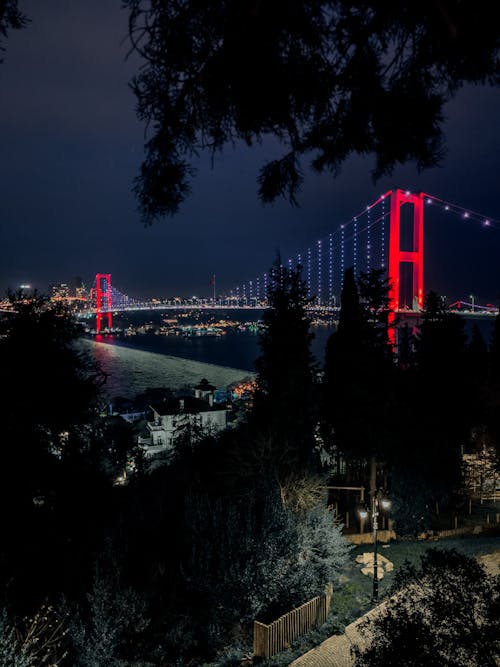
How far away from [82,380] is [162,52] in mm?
5508

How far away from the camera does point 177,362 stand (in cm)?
6125

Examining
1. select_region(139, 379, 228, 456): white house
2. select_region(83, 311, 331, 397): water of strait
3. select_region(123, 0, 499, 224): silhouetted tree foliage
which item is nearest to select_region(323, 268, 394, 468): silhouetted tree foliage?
select_region(123, 0, 499, 224): silhouetted tree foliage

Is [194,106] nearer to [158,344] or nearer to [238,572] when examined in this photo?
[238,572]

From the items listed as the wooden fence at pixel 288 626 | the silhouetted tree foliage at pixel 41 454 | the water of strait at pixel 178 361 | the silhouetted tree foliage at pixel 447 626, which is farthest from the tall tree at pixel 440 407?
the water of strait at pixel 178 361

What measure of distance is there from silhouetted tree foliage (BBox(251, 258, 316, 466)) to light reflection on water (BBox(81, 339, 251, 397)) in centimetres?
3033

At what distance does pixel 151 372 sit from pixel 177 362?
758cm

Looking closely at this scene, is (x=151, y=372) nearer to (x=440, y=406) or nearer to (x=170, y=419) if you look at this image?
(x=170, y=419)

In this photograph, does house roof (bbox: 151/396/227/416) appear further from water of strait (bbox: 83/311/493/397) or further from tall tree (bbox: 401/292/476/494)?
tall tree (bbox: 401/292/476/494)

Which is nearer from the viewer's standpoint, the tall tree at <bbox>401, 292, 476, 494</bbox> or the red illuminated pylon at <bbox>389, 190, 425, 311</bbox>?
the tall tree at <bbox>401, 292, 476, 494</bbox>

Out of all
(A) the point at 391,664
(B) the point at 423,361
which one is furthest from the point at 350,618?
(B) the point at 423,361

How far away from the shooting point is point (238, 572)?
6.41 m

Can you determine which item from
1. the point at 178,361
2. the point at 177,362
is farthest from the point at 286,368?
the point at 178,361

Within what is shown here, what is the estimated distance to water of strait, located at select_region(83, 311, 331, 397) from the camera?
48469 millimetres

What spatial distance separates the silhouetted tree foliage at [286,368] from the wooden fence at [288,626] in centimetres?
485
